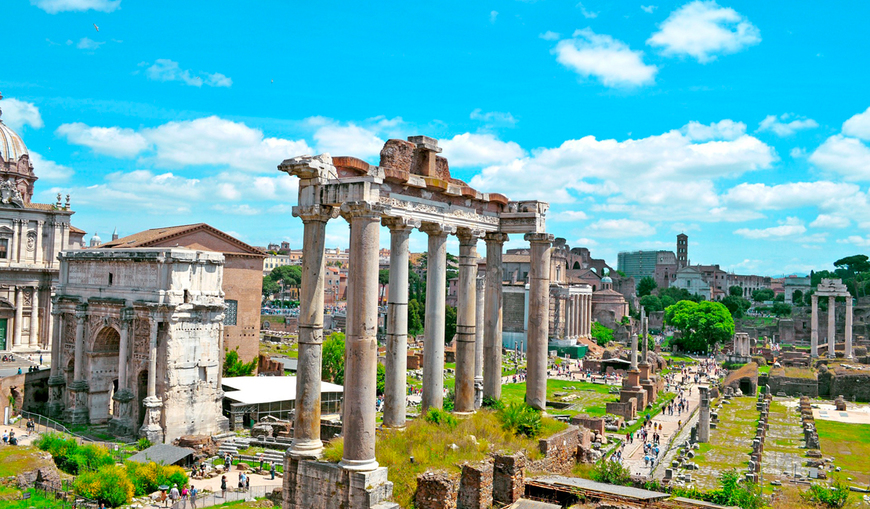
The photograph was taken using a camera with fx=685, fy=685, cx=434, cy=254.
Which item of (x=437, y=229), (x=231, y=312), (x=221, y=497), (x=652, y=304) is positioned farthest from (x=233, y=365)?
(x=652, y=304)

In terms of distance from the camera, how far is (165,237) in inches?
1646

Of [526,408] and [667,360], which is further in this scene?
[667,360]

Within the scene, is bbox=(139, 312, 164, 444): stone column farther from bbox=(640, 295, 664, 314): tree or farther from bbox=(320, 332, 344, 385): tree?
bbox=(640, 295, 664, 314): tree

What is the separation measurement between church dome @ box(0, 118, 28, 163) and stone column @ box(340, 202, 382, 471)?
46.7 m

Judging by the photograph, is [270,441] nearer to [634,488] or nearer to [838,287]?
[634,488]

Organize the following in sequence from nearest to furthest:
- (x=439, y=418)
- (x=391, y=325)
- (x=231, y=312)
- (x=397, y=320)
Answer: (x=397, y=320) → (x=391, y=325) → (x=439, y=418) → (x=231, y=312)

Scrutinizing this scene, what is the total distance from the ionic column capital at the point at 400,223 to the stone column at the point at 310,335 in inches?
57.7

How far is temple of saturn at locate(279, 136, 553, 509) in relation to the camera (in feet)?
37.0

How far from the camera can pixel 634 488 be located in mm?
13570

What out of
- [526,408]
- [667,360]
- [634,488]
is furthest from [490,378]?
[667,360]

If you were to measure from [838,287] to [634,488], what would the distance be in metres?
65.7

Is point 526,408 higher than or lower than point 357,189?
lower

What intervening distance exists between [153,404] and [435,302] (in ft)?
66.7

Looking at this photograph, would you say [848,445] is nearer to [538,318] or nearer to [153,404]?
[538,318]
